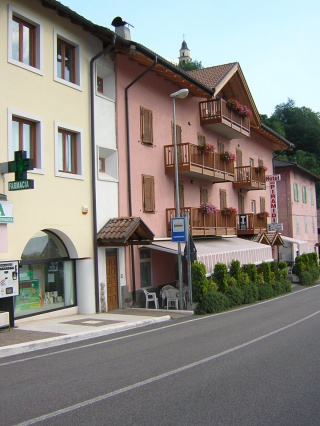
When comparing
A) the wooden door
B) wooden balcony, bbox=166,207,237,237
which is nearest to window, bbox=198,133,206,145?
wooden balcony, bbox=166,207,237,237

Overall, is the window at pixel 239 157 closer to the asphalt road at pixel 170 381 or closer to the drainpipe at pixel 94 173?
the drainpipe at pixel 94 173

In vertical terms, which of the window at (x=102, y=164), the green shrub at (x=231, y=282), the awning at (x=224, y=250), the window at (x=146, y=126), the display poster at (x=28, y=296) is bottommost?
the green shrub at (x=231, y=282)

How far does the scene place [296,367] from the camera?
802 cm

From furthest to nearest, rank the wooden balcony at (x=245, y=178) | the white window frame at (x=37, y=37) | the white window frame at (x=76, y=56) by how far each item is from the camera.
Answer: the wooden balcony at (x=245, y=178) → the white window frame at (x=76, y=56) → the white window frame at (x=37, y=37)

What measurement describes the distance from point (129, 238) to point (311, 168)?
52319 millimetres

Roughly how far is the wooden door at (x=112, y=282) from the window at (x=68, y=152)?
11.4ft

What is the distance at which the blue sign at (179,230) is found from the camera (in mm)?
17859

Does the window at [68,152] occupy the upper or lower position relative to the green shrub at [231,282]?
upper

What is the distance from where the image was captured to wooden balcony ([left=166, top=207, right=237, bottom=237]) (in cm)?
2209

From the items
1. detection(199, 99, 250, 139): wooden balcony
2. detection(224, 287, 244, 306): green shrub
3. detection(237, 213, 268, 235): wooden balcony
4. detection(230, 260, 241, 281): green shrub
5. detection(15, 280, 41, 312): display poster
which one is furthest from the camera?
detection(237, 213, 268, 235): wooden balcony

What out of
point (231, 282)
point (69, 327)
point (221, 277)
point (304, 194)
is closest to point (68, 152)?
point (69, 327)

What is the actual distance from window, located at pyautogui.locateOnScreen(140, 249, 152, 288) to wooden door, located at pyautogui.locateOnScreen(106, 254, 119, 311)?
6.60ft

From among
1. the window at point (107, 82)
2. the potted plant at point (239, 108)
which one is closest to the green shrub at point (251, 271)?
the potted plant at point (239, 108)

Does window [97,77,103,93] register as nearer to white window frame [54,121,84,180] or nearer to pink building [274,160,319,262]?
white window frame [54,121,84,180]
